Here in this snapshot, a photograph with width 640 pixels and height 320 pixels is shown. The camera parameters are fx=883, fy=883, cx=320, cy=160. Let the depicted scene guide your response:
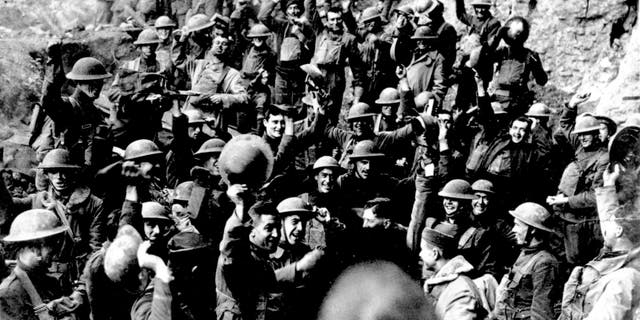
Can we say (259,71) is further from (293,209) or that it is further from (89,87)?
(293,209)

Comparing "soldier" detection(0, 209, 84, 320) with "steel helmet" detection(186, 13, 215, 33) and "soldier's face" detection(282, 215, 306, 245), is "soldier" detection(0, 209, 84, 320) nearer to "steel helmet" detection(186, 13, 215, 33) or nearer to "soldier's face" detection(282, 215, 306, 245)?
"soldier's face" detection(282, 215, 306, 245)

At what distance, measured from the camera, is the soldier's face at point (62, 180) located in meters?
10.9

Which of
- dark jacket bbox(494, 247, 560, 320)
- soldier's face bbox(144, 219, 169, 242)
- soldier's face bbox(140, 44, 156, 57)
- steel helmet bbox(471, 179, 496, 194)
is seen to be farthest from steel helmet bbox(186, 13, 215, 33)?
dark jacket bbox(494, 247, 560, 320)

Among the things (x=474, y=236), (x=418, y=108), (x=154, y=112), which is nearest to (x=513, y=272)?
(x=474, y=236)

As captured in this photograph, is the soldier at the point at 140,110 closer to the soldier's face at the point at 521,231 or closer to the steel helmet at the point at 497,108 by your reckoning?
the steel helmet at the point at 497,108

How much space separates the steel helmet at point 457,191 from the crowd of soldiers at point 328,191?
0.7 inches

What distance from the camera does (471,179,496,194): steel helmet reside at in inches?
456

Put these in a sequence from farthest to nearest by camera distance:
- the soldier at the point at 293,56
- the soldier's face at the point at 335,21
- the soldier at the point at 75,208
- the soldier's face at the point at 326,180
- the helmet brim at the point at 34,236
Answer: the soldier at the point at 293,56, the soldier's face at the point at 335,21, the soldier's face at the point at 326,180, the soldier at the point at 75,208, the helmet brim at the point at 34,236

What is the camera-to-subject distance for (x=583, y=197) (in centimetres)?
1164

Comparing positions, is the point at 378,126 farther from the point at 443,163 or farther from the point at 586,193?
the point at 586,193

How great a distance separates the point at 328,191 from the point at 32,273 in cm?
437

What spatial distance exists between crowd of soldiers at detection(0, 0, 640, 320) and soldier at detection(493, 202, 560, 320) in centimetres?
2

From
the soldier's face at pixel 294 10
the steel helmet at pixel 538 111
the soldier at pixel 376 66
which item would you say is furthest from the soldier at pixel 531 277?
the soldier's face at pixel 294 10

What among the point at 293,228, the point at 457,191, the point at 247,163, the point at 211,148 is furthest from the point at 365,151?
the point at 247,163
